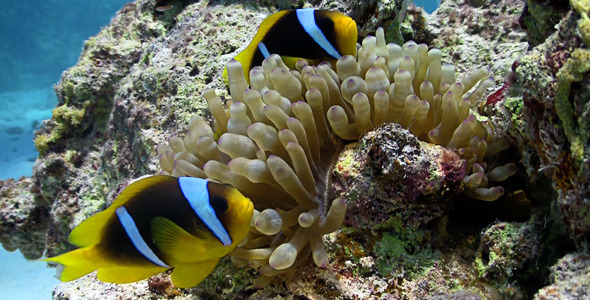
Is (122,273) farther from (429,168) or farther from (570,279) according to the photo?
(570,279)

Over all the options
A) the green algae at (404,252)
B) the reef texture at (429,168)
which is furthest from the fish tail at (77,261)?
the green algae at (404,252)

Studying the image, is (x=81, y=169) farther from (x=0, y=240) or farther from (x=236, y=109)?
(x=236, y=109)

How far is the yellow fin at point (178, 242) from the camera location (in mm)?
1213

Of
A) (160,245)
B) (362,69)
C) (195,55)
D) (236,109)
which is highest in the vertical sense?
(195,55)

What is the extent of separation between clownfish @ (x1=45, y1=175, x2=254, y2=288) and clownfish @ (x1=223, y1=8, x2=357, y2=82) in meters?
0.98

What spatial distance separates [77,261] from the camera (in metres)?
1.27

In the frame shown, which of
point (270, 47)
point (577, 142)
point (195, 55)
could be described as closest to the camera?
point (577, 142)

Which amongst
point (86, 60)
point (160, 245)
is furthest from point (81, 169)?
point (160, 245)

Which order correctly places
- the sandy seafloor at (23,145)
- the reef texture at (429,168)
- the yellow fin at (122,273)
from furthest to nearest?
1. the sandy seafloor at (23,145)
2. the yellow fin at (122,273)
3. the reef texture at (429,168)

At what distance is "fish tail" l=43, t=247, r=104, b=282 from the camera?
4.12 feet

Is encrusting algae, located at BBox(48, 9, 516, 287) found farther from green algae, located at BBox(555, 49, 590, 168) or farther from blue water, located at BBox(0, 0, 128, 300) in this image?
blue water, located at BBox(0, 0, 128, 300)

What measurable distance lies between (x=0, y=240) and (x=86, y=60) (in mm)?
1853

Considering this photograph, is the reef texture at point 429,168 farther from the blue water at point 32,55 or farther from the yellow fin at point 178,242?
the blue water at point 32,55

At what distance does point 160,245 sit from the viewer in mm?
1240
